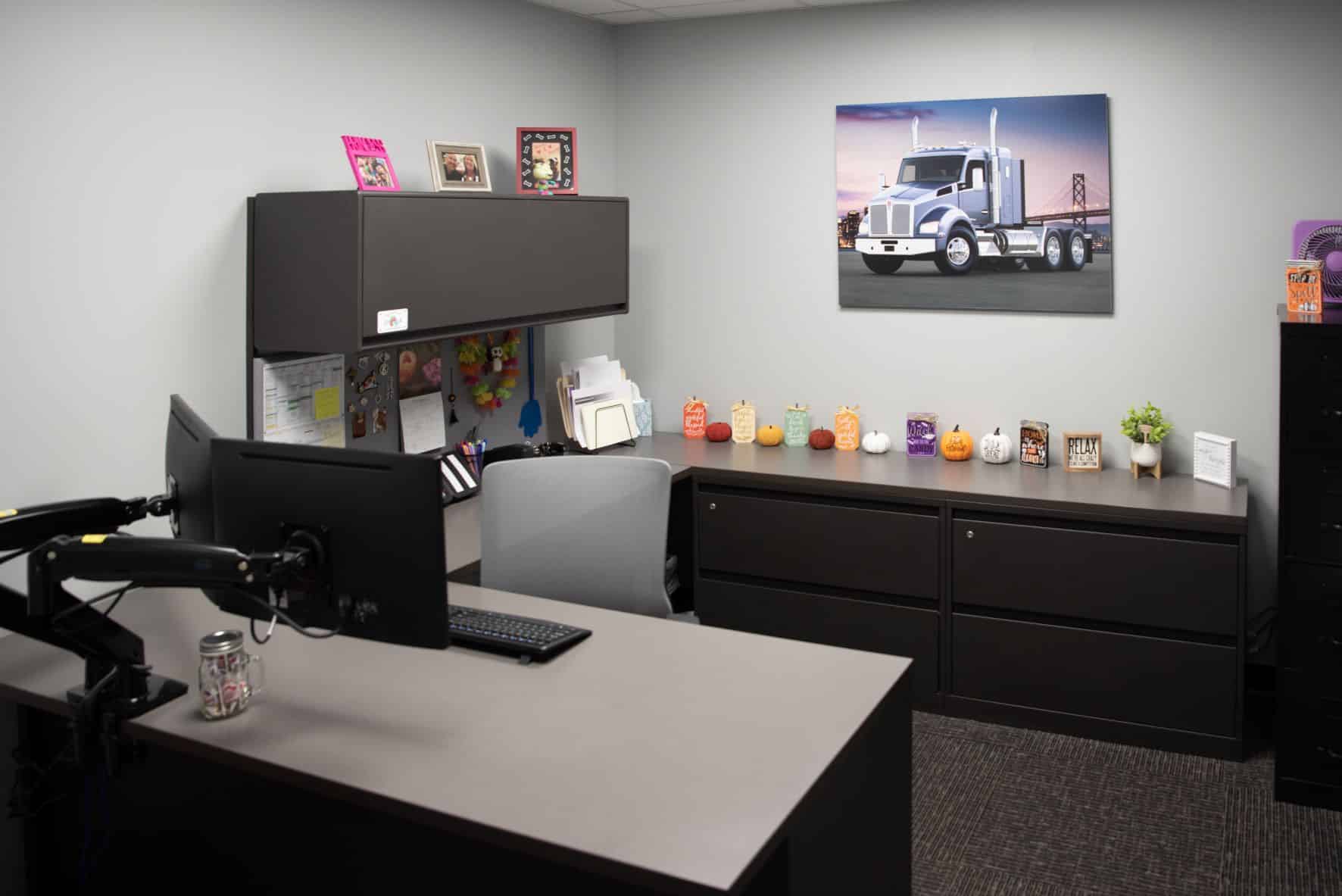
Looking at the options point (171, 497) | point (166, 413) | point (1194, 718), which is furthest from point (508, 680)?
point (1194, 718)

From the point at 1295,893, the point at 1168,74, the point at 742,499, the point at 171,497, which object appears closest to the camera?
the point at 171,497

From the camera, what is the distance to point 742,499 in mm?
4258

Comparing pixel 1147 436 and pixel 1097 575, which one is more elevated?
pixel 1147 436

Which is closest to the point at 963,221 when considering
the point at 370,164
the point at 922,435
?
the point at 922,435

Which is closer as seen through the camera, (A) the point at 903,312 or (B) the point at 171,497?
(B) the point at 171,497

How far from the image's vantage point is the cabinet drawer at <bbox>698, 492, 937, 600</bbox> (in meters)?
4.00

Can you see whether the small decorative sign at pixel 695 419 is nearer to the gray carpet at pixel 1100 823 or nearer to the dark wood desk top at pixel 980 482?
the dark wood desk top at pixel 980 482

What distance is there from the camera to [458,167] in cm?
375

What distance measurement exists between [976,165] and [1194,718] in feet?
6.68

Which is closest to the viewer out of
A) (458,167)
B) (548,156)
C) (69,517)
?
(69,517)

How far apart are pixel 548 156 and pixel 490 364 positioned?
2.49 ft

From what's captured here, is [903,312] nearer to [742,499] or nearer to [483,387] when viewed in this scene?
[742,499]

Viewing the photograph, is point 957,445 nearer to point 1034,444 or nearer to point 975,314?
point 1034,444

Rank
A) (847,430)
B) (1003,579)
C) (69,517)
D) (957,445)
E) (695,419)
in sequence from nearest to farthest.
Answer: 1. (69,517)
2. (1003,579)
3. (957,445)
4. (847,430)
5. (695,419)
